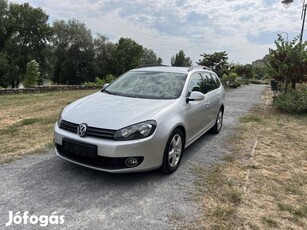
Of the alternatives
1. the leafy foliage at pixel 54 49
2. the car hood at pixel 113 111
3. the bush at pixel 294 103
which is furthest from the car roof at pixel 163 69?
the leafy foliage at pixel 54 49

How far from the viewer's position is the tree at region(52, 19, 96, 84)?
35438 millimetres

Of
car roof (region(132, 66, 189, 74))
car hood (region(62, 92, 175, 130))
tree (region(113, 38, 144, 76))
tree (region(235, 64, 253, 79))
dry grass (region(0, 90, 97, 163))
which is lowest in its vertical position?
dry grass (region(0, 90, 97, 163))

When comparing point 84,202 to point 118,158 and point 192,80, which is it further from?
point 192,80

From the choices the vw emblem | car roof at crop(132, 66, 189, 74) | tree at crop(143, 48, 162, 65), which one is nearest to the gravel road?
the vw emblem

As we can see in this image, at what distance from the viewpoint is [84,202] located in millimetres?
2984

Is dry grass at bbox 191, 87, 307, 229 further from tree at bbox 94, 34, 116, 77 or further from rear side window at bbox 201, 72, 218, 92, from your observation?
tree at bbox 94, 34, 116, 77

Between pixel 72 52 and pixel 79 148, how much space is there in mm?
36205

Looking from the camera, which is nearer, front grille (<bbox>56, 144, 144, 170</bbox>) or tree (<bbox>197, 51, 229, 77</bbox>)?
front grille (<bbox>56, 144, 144, 170</bbox>)

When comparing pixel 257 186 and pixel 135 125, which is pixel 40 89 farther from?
pixel 257 186

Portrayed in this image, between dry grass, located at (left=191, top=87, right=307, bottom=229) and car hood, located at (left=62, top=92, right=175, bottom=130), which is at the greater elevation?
car hood, located at (left=62, top=92, right=175, bottom=130)

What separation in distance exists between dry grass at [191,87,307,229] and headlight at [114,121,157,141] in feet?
3.26

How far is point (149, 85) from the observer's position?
4508mm

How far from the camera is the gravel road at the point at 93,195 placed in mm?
2701

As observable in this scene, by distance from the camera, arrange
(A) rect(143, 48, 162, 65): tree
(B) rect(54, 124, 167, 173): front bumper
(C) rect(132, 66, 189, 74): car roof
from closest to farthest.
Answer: (B) rect(54, 124, 167, 173): front bumper, (C) rect(132, 66, 189, 74): car roof, (A) rect(143, 48, 162, 65): tree
